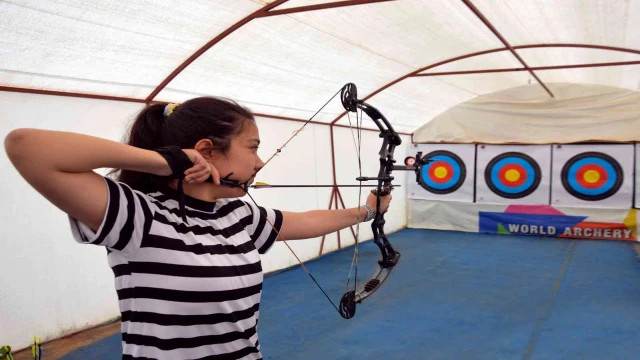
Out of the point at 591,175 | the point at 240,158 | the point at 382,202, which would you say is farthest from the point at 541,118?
the point at 240,158

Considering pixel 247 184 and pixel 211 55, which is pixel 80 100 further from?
pixel 247 184

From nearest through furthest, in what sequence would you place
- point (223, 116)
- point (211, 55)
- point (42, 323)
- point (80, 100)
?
point (223, 116) < point (42, 323) < point (80, 100) < point (211, 55)

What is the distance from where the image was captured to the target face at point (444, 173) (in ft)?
20.9

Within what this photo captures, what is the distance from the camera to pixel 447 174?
21.0ft

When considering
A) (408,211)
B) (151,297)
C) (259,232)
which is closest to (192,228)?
(151,297)

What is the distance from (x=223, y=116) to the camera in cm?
81

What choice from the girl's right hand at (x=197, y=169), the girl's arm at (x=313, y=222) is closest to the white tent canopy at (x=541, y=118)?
the girl's arm at (x=313, y=222)

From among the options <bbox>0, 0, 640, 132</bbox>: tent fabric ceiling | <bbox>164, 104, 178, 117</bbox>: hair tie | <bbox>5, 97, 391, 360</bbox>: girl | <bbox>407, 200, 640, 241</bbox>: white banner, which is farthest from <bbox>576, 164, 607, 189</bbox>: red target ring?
<bbox>164, 104, 178, 117</bbox>: hair tie

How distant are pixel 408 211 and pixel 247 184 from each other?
591 cm

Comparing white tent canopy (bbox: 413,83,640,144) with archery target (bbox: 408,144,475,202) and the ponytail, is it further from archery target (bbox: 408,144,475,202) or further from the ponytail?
the ponytail

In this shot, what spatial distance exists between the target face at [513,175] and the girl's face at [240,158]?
5718mm

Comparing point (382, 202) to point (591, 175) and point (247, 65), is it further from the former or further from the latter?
point (591, 175)

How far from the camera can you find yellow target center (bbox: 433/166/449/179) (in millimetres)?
6422

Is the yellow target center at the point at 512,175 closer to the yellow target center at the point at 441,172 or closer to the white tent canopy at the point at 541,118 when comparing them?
the white tent canopy at the point at 541,118
